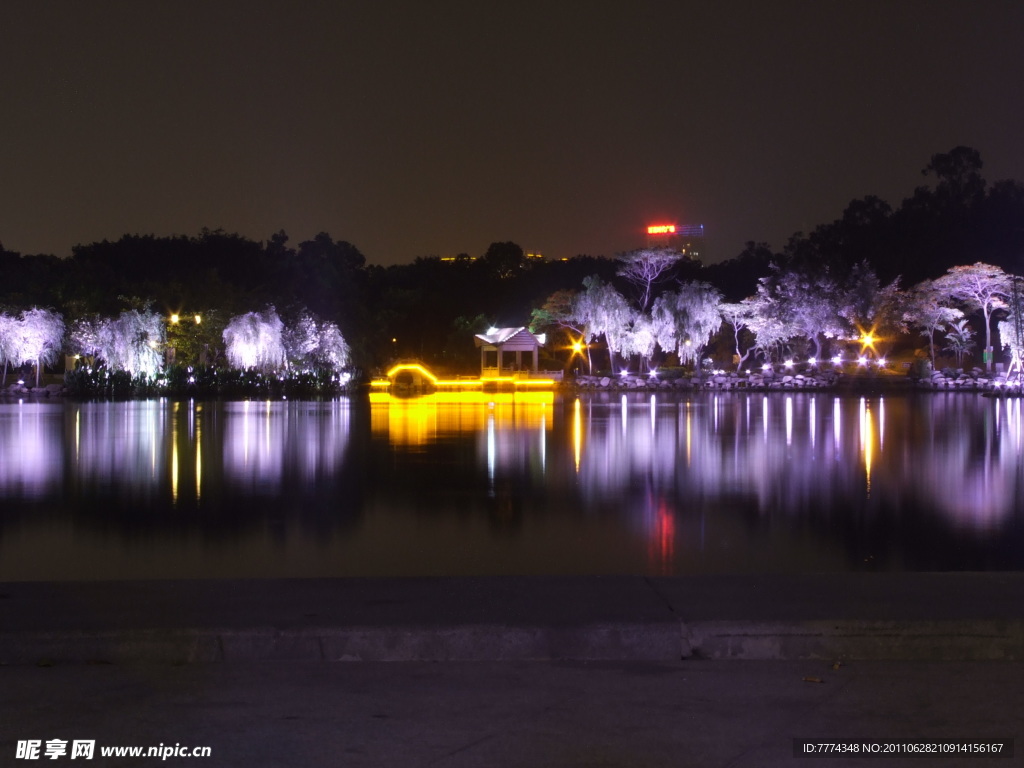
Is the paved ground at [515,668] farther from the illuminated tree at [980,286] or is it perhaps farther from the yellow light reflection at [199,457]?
the illuminated tree at [980,286]

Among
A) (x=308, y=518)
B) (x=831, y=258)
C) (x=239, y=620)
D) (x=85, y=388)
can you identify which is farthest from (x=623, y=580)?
(x=831, y=258)

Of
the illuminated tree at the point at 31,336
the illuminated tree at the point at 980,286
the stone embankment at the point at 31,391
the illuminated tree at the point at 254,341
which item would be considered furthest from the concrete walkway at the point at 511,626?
the illuminated tree at the point at 980,286

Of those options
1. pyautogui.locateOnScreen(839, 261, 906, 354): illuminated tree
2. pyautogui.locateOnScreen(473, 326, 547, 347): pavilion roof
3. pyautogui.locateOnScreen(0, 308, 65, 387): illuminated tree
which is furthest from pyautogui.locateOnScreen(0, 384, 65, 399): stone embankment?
pyautogui.locateOnScreen(839, 261, 906, 354): illuminated tree

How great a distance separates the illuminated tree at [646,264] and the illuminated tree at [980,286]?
14.0 meters

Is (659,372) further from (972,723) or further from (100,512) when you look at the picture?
(972,723)

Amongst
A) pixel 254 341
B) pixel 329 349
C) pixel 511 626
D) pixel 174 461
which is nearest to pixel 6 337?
pixel 254 341

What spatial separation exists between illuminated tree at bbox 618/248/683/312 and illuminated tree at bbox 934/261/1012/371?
14001mm

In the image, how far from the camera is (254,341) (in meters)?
49.0

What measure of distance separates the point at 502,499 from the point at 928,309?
151 feet

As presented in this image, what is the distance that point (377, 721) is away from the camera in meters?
4.31

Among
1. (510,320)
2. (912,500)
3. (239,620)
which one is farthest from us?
(510,320)

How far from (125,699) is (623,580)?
2.85m

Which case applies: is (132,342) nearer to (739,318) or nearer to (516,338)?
(516,338)

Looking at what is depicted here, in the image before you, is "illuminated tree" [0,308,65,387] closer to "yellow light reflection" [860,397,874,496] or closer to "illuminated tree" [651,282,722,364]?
"illuminated tree" [651,282,722,364]
